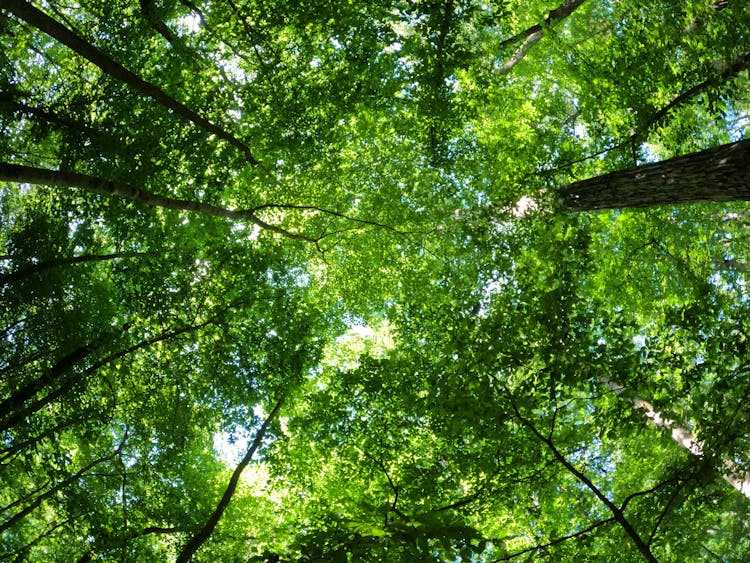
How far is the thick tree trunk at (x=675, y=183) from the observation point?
A: 4750mm

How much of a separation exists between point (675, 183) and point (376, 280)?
711 centimetres

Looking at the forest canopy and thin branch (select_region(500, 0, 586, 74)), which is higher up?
thin branch (select_region(500, 0, 586, 74))

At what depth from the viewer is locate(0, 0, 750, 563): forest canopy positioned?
4.77m

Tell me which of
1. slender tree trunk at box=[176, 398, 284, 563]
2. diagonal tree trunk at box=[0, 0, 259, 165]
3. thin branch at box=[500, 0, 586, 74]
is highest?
thin branch at box=[500, 0, 586, 74]

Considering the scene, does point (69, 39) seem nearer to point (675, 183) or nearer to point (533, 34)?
point (675, 183)

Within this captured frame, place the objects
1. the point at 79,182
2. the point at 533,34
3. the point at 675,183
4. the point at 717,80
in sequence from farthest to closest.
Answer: the point at 533,34 < the point at 717,80 < the point at 79,182 < the point at 675,183

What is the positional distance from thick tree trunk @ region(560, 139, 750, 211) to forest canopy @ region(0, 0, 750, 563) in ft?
0.11

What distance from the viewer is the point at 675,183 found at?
5.35 m

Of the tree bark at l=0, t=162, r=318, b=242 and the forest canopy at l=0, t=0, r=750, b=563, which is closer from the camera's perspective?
the forest canopy at l=0, t=0, r=750, b=563

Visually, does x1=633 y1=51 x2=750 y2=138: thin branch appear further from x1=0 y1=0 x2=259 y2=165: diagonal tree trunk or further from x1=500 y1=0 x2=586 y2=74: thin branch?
x1=0 y1=0 x2=259 y2=165: diagonal tree trunk

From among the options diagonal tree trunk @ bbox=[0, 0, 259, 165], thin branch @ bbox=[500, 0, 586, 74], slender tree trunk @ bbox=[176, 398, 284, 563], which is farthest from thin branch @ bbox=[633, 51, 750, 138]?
slender tree trunk @ bbox=[176, 398, 284, 563]

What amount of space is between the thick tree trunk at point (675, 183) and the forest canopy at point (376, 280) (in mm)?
32

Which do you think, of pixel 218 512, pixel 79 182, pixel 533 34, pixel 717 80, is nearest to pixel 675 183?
pixel 717 80

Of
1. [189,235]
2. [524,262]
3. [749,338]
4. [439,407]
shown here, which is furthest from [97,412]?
[749,338]
